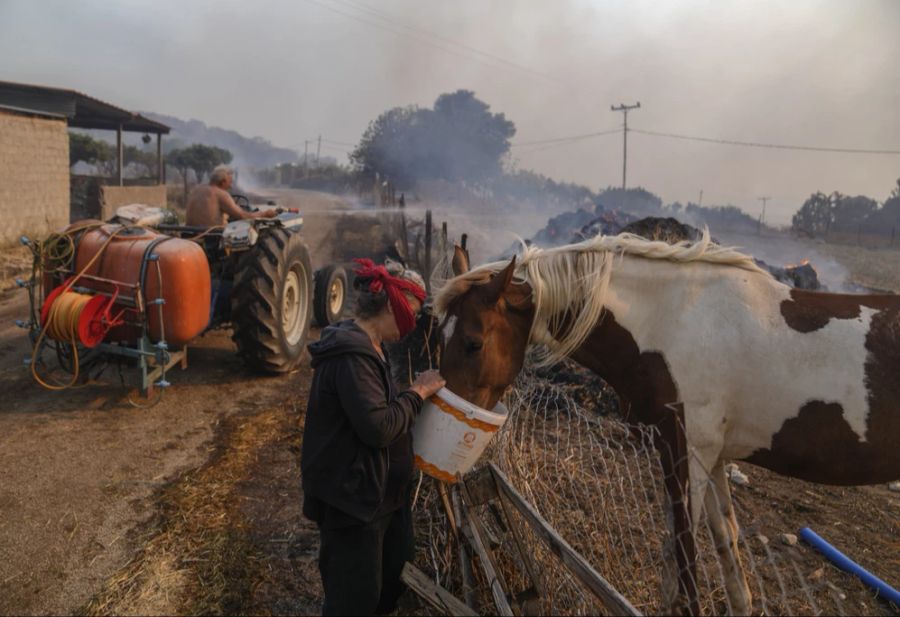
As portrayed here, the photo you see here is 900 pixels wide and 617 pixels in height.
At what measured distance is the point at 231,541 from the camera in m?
3.27

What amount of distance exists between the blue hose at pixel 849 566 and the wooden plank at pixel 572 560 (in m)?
2.14

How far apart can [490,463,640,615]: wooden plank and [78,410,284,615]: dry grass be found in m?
1.36

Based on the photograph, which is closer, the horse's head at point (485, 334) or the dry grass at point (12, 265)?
the horse's head at point (485, 334)

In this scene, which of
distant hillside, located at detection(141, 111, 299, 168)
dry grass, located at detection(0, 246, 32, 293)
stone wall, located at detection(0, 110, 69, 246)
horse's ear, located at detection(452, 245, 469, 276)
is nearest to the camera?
horse's ear, located at detection(452, 245, 469, 276)

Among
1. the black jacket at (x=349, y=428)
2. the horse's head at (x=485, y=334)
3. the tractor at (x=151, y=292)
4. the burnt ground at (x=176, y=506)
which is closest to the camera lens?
the black jacket at (x=349, y=428)

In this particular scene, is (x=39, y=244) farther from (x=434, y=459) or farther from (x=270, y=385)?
(x=434, y=459)

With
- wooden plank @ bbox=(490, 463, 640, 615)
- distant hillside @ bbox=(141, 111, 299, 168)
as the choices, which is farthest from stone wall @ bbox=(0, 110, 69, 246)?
distant hillside @ bbox=(141, 111, 299, 168)

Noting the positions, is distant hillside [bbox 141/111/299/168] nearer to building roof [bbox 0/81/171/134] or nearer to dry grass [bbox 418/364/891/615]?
building roof [bbox 0/81/171/134]

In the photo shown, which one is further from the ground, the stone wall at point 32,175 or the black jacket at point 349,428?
the stone wall at point 32,175

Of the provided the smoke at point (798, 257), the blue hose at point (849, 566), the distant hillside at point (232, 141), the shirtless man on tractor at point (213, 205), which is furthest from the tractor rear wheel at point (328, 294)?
the distant hillside at point (232, 141)

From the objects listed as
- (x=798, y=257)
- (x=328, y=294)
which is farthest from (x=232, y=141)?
(x=328, y=294)

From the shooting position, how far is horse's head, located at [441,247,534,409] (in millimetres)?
2590

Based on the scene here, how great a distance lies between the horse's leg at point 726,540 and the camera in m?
2.42

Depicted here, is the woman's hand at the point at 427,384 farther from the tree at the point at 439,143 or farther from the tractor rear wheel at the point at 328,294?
the tree at the point at 439,143
